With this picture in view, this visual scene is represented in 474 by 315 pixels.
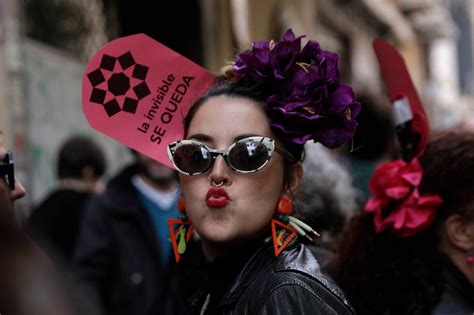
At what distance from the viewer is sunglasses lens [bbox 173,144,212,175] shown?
2107 millimetres

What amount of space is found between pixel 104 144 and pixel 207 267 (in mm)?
6179

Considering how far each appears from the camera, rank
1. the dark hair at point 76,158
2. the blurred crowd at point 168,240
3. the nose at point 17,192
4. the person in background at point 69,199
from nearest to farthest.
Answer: the blurred crowd at point 168,240, the nose at point 17,192, the person in background at point 69,199, the dark hair at point 76,158

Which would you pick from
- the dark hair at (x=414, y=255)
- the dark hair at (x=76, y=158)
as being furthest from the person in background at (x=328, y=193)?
the dark hair at (x=76, y=158)

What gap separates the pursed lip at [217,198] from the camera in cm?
207

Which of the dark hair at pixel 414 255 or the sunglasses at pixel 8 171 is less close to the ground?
the sunglasses at pixel 8 171

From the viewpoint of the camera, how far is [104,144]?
823cm

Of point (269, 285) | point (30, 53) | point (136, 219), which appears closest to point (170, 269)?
point (136, 219)

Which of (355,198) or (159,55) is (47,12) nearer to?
(355,198)

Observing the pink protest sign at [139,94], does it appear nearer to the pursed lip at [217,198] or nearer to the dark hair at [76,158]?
the pursed lip at [217,198]

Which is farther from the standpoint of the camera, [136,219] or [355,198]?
[136,219]

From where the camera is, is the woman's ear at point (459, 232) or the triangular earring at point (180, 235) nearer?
the triangular earring at point (180, 235)

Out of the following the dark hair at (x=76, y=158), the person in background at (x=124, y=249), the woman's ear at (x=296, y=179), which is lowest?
the person in background at (x=124, y=249)

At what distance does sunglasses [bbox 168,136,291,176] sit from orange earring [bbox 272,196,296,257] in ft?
0.40

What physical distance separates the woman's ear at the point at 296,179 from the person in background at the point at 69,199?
8.70 feet
